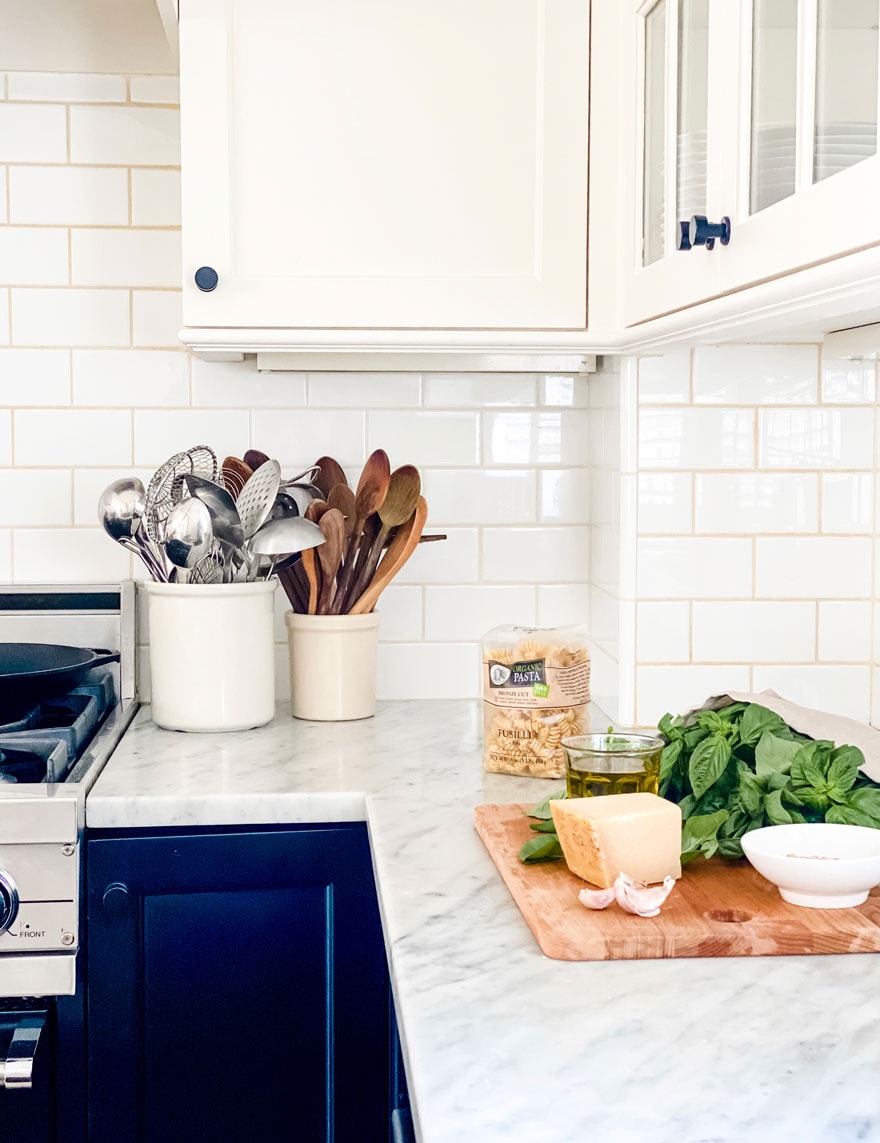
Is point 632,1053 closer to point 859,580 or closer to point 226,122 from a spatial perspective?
point 859,580

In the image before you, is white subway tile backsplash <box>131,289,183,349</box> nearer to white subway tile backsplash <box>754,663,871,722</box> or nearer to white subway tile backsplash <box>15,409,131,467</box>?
white subway tile backsplash <box>15,409,131,467</box>

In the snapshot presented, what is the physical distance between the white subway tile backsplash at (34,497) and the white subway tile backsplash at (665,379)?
3.07ft

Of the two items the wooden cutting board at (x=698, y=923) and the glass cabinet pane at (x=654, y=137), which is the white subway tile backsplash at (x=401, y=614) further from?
the wooden cutting board at (x=698, y=923)

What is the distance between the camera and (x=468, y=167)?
1.70m

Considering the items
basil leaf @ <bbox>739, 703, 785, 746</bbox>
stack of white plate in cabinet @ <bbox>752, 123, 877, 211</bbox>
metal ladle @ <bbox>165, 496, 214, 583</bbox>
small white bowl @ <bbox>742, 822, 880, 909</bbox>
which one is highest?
stack of white plate in cabinet @ <bbox>752, 123, 877, 211</bbox>

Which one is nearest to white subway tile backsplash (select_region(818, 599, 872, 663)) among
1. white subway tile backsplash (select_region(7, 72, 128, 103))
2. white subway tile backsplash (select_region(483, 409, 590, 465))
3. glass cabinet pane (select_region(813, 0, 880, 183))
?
white subway tile backsplash (select_region(483, 409, 590, 465))

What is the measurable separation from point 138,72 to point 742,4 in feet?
3.81

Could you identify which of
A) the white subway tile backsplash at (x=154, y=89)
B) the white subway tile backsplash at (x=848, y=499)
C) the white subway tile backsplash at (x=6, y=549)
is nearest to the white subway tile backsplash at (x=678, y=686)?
the white subway tile backsplash at (x=848, y=499)

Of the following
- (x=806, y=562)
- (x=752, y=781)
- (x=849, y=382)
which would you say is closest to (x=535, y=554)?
(x=806, y=562)

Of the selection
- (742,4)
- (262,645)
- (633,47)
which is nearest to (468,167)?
(633,47)

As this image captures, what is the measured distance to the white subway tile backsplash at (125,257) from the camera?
2023mm

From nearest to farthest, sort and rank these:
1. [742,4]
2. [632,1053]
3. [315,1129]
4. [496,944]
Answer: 1. [632,1053]
2. [496,944]
3. [742,4]
4. [315,1129]

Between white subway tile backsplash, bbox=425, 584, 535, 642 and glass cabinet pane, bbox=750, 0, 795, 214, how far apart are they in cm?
101

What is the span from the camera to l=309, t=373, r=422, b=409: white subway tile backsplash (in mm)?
2053
